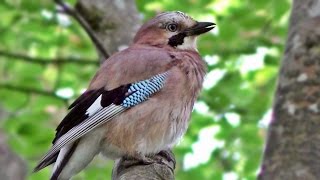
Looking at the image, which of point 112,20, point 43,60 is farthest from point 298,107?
point 43,60

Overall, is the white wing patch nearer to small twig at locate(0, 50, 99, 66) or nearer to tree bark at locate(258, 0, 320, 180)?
tree bark at locate(258, 0, 320, 180)

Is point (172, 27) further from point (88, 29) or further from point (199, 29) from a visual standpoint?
point (88, 29)

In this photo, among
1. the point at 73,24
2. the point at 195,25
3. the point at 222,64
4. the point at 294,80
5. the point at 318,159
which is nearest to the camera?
the point at 318,159

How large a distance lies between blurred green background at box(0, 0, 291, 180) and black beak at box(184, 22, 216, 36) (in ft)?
6.20

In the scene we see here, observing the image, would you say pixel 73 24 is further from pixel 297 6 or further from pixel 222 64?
pixel 297 6

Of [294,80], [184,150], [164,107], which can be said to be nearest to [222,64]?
[184,150]

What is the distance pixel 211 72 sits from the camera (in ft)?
24.4

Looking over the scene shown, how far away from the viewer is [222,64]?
7.75 m

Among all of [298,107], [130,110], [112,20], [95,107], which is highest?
[112,20]

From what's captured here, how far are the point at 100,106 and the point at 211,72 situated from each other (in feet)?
9.05

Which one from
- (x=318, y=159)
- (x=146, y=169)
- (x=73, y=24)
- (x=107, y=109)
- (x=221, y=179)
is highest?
(x=73, y=24)

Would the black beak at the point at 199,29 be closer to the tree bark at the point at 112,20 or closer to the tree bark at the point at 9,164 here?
the tree bark at the point at 112,20

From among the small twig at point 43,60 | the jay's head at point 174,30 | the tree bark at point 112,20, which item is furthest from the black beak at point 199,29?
the small twig at point 43,60

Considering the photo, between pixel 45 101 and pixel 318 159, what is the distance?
4.53 meters
